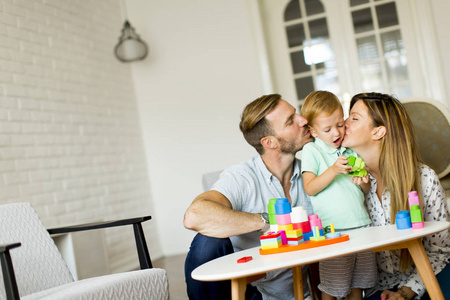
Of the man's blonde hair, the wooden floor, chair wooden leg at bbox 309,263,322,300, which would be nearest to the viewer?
chair wooden leg at bbox 309,263,322,300

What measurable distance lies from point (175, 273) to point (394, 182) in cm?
262

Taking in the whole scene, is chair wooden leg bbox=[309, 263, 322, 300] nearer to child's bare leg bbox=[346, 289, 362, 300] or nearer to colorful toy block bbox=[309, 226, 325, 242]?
child's bare leg bbox=[346, 289, 362, 300]

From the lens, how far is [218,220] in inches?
77.9

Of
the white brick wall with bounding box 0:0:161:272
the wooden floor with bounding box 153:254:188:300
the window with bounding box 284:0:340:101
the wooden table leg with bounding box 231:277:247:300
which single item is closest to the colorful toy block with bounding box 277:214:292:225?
the wooden table leg with bounding box 231:277:247:300

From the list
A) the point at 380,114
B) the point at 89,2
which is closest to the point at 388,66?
the point at 89,2

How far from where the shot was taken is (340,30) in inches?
203

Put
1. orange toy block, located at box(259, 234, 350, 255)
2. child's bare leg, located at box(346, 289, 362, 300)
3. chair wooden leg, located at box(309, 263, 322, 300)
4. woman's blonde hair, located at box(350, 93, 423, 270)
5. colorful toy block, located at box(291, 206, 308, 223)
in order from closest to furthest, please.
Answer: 1. orange toy block, located at box(259, 234, 350, 255)
2. colorful toy block, located at box(291, 206, 308, 223)
3. woman's blonde hair, located at box(350, 93, 423, 270)
4. child's bare leg, located at box(346, 289, 362, 300)
5. chair wooden leg, located at box(309, 263, 322, 300)

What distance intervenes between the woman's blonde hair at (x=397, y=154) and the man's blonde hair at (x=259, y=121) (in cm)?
42

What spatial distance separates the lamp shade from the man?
2938mm

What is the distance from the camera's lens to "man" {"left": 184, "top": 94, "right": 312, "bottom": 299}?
6.95ft

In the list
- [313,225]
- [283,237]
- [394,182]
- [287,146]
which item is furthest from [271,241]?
[287,146]

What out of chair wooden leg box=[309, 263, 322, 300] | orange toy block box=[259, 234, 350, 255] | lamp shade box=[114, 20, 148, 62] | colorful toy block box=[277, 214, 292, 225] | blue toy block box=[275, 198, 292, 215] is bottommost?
chair wooden leg box=[309, 263, 322, 300]

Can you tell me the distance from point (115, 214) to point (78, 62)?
4.43 feet

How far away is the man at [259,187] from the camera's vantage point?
83.4 inches
